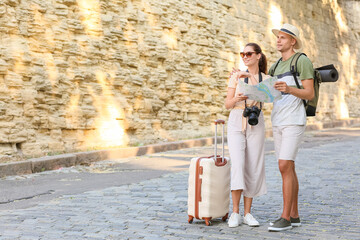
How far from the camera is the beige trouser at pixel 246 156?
4855 mm

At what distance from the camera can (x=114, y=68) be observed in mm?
12602

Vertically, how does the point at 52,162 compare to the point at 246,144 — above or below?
below

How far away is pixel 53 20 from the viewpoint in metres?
11.0

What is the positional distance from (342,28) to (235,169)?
85.9 ft

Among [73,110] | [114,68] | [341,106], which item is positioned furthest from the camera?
[341,106]

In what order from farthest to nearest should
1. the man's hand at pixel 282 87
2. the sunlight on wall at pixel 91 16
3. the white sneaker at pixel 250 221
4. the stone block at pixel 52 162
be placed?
1. the sunlight on wall at pixel 91 16
2. the stone block at pixel 52 162
3. the white sneaker at pixel 250 221
4. the man's hand at pixel 282 87

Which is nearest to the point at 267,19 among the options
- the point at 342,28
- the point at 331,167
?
the point at 342,28

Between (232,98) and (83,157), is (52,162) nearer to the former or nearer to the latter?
(83,157)

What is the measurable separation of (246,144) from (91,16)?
808cm

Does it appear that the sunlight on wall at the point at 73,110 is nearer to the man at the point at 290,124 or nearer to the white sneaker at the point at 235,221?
the white sneaker at the point at 235,221

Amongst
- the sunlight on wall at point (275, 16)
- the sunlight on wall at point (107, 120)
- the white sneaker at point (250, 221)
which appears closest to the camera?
the white sneaker at point (250, 221)

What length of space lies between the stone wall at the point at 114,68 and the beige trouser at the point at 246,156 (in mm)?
5796

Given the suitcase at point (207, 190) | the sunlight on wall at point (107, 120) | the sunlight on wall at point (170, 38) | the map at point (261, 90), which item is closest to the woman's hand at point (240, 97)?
the map at point (261, 90)

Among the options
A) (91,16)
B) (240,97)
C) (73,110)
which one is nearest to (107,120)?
(73,110)
